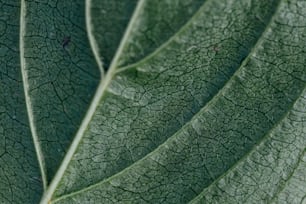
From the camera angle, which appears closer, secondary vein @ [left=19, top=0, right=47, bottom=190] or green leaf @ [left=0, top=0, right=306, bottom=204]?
green leaf @ [left=0, top=0, right=306, bottom=204]

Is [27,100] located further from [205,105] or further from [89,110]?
[205,105]

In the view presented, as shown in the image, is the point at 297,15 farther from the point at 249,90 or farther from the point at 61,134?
the point at 61,134

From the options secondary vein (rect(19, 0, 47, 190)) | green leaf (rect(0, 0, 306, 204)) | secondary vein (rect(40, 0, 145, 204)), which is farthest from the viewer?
secondary vein (rect(19, 0, 47, 190))

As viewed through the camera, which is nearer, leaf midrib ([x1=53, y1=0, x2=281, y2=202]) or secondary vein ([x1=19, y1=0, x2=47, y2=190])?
leaf midrib ([x1=53, y1=0, x2=281, y2=202])

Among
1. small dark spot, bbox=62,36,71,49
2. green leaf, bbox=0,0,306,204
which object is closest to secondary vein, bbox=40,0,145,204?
green leaf, bbox=0,0,306,204

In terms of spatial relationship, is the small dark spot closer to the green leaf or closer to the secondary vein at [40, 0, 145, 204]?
the green leaf

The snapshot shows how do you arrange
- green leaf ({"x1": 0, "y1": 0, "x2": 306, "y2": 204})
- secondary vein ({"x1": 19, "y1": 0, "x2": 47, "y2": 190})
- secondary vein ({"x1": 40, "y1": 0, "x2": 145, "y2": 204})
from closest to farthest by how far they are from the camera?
secondary vein ({"x1": 40, "y1": 0, "x2": 145, "y2": 204}) < green leaf ({"x1": 0, "y1": 0, "x2": 306, "y2": 204}) < secondary vein ({"x1": 19, "y1": 0, "x2": 47, "y2": 190})

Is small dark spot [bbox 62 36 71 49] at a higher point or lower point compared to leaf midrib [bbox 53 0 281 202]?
higher

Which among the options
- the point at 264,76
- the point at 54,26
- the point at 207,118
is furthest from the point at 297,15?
the point at 54,26

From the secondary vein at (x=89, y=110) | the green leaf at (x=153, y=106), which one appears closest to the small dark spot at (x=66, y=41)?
the green leaf at (x=153, y=106)
